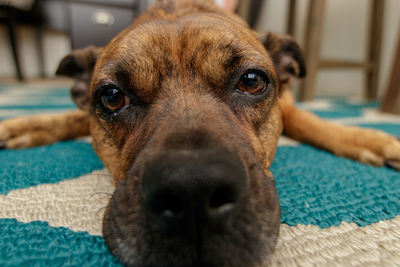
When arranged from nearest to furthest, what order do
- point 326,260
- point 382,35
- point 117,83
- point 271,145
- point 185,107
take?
point 326,260, point 185,107, point 117,83, point 271,145, point 382,35

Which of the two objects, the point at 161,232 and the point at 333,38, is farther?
the point at 333,38

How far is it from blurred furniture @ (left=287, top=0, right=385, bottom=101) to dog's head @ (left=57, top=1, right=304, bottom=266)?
323 centimetres

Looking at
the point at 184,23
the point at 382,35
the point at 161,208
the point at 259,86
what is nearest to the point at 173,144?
the point at 161,208

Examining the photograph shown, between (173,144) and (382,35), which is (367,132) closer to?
(173,144)

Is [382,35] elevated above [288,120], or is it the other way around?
[382,35]

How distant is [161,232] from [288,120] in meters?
2.15

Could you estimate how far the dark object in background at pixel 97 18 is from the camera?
831cm

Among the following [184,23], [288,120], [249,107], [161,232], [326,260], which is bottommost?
[288,120]

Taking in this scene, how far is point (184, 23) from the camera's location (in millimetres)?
1691

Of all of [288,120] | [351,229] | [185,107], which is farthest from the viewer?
[288,120]

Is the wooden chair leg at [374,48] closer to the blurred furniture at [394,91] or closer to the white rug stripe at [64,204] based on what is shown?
Answer: the blurred furniture at [394,91]

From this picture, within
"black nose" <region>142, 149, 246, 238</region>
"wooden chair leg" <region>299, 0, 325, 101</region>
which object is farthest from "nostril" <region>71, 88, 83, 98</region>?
"wooden chair leg" <region>299, 0, 325, 101</region>

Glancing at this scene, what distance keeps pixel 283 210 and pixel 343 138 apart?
1242 millimetres

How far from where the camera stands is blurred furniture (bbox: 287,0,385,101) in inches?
191
